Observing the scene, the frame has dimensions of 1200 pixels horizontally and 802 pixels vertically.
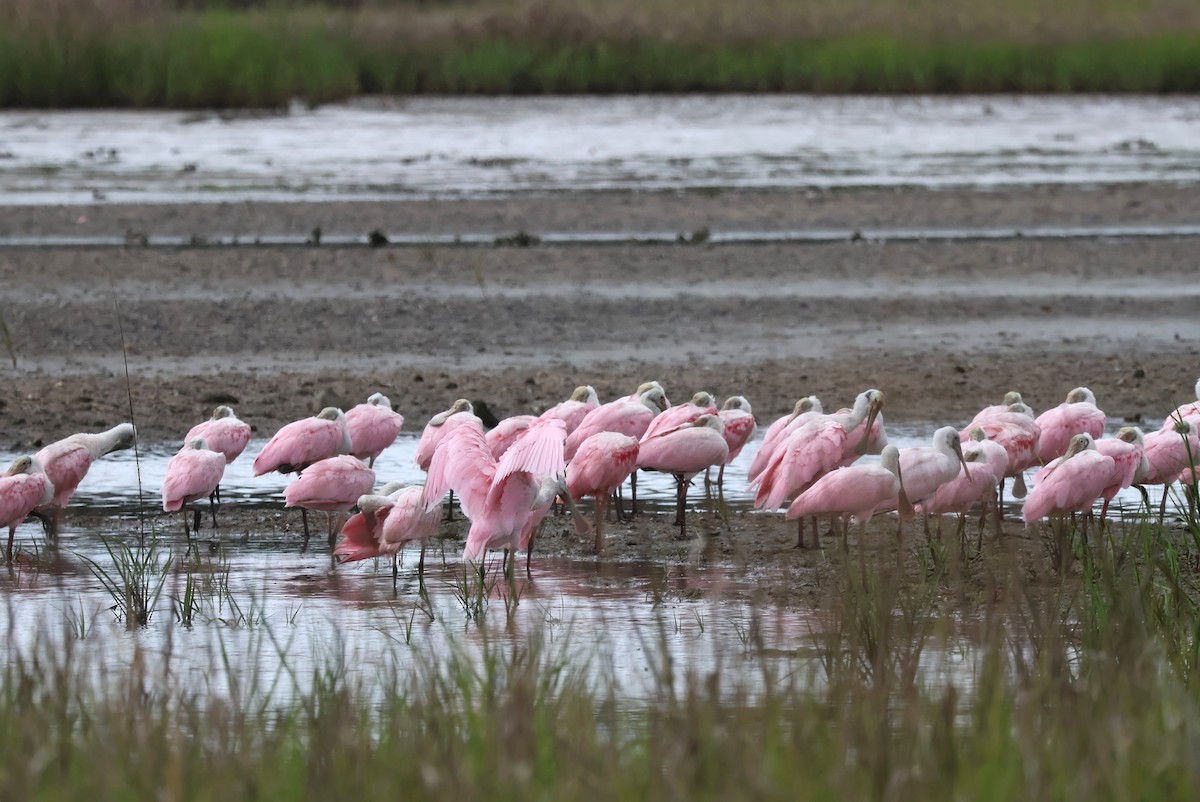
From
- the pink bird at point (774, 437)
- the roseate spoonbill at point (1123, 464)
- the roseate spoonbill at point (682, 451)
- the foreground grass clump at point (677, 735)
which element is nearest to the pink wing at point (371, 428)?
the roseate spoonbill at point (682, 451)

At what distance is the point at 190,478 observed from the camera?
7965 millimetres

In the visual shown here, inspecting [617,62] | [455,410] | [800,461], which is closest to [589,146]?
[617,62]

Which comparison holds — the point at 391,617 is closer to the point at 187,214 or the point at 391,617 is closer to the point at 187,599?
the point at 187,599

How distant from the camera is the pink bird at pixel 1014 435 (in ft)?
27.8

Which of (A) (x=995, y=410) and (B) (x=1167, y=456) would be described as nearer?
(B) (x=1167, y=456)

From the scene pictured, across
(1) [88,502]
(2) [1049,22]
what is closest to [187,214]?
(1) [88,502]

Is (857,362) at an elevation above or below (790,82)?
below

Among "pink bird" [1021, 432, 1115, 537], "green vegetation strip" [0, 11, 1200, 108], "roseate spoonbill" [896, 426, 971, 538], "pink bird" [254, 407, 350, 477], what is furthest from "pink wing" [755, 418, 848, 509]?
"green vegetation strip" [0, 11, 1200, 108]

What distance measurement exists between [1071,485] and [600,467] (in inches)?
69.4

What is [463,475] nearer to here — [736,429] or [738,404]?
[736,429]

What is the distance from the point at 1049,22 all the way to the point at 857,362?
87.9 feet

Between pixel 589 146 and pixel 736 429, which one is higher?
pixel 589 146

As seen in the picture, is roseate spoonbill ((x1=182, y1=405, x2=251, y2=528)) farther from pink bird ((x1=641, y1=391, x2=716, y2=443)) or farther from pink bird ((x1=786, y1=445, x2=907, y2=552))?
pink bird ((x1=786, y1=445, x2=907, y2=552))

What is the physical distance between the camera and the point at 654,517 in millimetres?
8680
